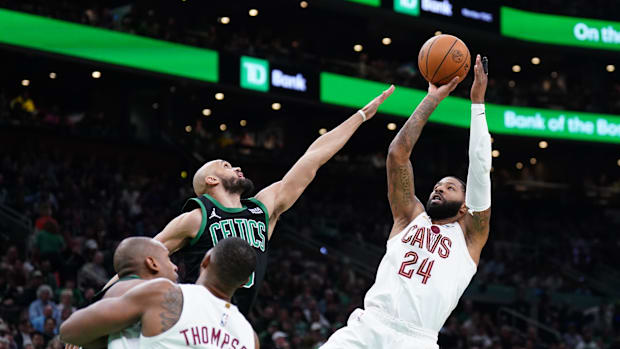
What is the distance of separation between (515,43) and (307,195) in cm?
824

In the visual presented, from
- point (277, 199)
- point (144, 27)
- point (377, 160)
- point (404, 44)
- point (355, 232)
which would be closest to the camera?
point (277, 199)

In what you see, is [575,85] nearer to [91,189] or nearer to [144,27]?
[144,27]

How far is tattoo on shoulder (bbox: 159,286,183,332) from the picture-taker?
421cm

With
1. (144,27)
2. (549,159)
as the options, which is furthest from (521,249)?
(144,27)

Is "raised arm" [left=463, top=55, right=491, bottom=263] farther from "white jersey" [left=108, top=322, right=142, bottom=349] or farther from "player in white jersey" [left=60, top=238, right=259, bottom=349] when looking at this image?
"white jersey" [left=108, top=322, right=142, bottom=349]

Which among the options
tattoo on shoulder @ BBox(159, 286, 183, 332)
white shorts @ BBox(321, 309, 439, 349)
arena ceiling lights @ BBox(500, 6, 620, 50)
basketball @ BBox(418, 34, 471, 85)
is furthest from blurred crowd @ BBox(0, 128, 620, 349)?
tattoo on shoulder @ BBox(159, 286, 183, 332)

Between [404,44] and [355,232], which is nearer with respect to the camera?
[355,232]

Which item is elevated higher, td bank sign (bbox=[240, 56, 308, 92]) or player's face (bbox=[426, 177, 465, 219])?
td bank sign (bbox=[240, 56, 308, 92])

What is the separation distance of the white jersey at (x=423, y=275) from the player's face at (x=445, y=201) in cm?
8

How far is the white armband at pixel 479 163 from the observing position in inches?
244

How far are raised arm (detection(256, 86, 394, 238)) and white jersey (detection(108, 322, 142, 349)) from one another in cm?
253

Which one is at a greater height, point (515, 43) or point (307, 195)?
point (515, 43)

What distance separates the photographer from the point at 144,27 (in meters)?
20.5

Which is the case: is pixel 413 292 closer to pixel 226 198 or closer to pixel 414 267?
pixel 414 267
